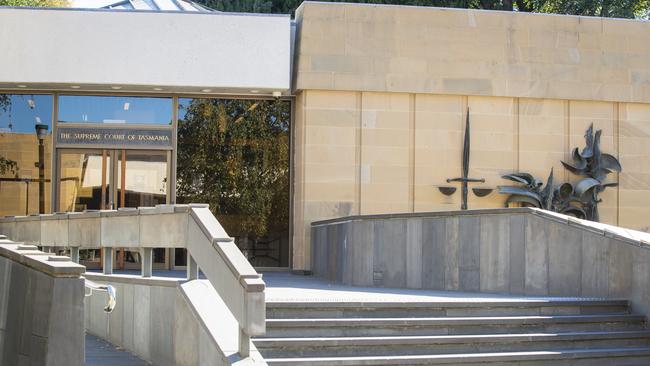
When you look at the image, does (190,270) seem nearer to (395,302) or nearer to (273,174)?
(395,302)

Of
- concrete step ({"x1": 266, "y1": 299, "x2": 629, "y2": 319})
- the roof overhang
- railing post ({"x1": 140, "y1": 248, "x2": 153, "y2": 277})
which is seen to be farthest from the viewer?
the roof overhang

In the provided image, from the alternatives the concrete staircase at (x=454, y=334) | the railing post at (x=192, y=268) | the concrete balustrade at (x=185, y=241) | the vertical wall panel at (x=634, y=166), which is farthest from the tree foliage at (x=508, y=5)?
the railing post at (x=192, y=268)

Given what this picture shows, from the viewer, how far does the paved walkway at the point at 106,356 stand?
963cm

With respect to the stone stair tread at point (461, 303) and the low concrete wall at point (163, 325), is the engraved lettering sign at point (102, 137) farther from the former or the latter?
the stone stair tread at point (461, 303)

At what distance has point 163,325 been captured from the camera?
948cm

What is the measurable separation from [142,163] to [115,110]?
1230mm

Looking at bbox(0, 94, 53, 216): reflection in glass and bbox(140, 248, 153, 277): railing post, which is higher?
bbox(0, 94, 53, 216): reflection in glass

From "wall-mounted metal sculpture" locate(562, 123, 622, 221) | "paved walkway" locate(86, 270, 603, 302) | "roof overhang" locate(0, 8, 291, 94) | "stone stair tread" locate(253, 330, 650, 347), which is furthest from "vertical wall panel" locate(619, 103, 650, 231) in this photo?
"stone stair tread" locate(253, 330, 650, 347)

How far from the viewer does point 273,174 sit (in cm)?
2033

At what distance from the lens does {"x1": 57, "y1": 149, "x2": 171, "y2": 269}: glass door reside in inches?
786

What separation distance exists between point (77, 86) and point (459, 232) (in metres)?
9.48

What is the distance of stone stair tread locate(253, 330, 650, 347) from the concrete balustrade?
1.10 meters

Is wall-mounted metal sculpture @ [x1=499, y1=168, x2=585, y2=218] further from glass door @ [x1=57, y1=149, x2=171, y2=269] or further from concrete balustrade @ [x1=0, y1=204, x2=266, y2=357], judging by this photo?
concrete balustrade @ [x1=0, y1=204, x2=266, y2=357]

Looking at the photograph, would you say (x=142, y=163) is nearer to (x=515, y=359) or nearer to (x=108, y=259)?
(x=108, y=259)
